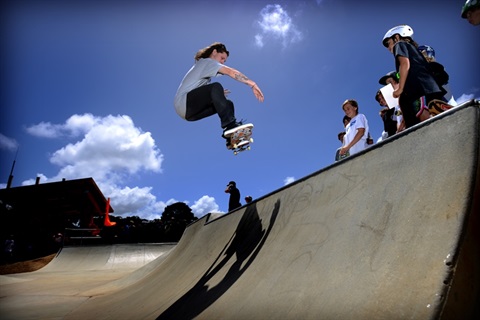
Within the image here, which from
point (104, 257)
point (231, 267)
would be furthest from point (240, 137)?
point (104, 257)

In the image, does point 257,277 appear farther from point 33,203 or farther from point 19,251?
point 33,203

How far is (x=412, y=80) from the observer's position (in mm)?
2910

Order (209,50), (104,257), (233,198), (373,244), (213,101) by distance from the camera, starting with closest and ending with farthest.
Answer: (373,244) < (213,101) < (209,50) < (233,198) < (104,257)

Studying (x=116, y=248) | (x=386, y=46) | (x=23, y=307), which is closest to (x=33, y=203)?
(x=116, y=248)

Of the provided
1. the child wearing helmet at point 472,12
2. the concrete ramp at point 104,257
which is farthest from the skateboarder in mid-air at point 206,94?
the concrete ramp at point 104,257

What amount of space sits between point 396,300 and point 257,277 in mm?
1118

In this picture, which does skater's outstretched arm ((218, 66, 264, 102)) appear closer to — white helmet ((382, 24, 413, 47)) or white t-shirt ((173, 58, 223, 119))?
white t-shirt ((173, 58, 223, 119))

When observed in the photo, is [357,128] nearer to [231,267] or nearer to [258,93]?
[258,93]

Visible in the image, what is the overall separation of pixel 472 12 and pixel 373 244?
2.65 m

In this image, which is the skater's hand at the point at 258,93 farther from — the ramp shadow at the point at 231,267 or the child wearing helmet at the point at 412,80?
the child wearing helmet at the point at 412,80

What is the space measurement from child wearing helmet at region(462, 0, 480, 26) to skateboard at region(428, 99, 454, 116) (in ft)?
2.60

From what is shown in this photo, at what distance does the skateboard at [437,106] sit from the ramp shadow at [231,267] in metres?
1.65

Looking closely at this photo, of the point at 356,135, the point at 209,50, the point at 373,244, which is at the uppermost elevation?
the point at 209,50

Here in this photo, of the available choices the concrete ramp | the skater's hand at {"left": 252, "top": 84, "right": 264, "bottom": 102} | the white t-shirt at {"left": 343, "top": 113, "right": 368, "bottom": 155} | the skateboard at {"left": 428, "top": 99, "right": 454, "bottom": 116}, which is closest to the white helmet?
the skateboard at {"left": 428, "top": 99, "right": 454, "bottom": 116}
